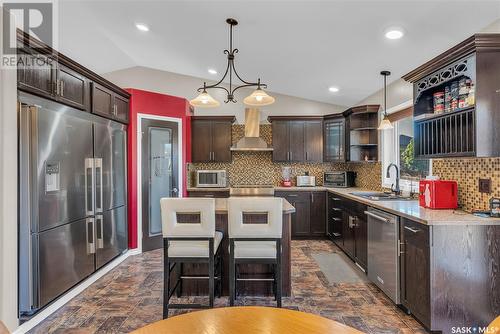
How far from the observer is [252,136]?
548 centimetres

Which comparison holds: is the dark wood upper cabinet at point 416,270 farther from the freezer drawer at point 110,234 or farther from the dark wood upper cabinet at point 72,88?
the dark wood upper cabinet at point 72,88

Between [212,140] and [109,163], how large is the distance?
224 cm

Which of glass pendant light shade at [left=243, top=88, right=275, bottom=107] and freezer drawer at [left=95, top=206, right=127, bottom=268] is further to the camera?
freezer drawer at [left=95, top=206, right=127, bottom=268]

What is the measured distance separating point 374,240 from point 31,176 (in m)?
3.34

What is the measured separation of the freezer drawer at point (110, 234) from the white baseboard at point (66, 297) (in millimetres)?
98

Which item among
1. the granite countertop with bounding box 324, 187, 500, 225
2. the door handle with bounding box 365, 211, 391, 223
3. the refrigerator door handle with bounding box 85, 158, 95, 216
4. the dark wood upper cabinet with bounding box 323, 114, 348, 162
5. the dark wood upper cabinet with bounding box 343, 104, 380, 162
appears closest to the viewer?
the granite countertop with bounding box 324, 187, 500, 225

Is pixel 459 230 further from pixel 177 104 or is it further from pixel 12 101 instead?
pixel 177 104

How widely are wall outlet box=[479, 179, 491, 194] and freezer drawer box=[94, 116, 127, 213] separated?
3952 mm

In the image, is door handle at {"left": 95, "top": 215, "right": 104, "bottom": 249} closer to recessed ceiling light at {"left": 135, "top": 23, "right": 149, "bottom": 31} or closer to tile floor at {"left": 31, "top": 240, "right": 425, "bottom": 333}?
tile floor at {"left": 31, "top": 240, "right": 425, "bottom": 333}

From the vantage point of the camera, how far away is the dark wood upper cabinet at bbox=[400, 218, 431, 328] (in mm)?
2199

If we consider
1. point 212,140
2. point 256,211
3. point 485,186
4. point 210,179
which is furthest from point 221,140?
point 485,186

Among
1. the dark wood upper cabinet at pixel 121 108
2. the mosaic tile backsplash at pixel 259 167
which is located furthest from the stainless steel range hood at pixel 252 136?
the dark wood upper cabinet at pixel 121 108

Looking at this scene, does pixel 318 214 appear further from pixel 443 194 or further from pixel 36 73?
pixel 36 73

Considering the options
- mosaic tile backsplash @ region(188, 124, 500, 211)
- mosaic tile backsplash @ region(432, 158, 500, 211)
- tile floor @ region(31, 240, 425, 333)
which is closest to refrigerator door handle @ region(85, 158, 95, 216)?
tile floor @ region(31, 240, 425, 333)
